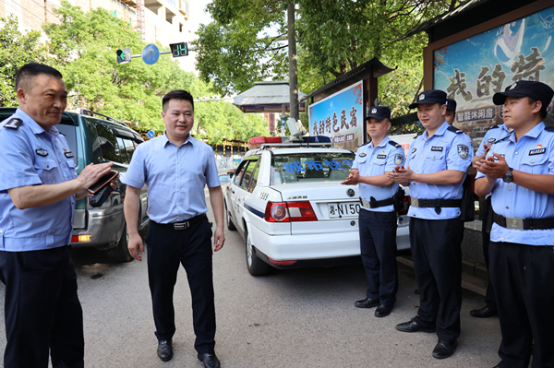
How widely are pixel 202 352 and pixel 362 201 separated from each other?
6.36 ft

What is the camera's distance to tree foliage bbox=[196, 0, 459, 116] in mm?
6650

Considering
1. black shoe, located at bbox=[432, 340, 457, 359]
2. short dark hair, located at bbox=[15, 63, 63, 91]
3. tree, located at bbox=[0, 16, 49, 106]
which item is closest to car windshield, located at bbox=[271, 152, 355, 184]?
black shoe, located at bbox=[432, 340, 457, 359]

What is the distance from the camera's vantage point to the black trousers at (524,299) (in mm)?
2031

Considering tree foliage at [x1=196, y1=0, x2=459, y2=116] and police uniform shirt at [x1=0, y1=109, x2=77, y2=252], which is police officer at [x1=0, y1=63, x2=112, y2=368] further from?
tree foliage at [x1=196, y1=0, x2=459, y2=116]

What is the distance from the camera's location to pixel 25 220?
1.79 meters

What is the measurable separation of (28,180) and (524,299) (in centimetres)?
281

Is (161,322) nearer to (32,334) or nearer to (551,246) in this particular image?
(32,334)

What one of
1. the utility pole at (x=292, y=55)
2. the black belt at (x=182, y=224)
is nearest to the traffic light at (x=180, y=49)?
the utility pole at (x=292, y=55)

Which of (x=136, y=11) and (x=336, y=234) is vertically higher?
(x=136, y=11)

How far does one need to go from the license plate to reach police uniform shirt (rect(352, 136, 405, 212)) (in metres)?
0.26

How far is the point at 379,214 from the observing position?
328 centimetres

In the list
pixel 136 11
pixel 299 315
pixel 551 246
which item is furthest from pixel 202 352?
pixel 136 11

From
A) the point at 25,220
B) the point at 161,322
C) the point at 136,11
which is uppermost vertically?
the point at 136,11

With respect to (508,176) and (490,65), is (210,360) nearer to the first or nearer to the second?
(508,176)
